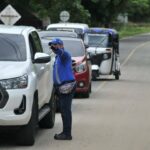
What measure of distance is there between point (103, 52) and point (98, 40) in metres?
1.10

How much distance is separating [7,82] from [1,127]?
736mm

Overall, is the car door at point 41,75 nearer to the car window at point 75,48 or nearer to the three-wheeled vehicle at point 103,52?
the car window at point 75,48

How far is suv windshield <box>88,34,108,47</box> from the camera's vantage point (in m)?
27.6

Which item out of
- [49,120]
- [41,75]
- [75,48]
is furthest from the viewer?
[75,48]

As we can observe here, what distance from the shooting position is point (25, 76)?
10.3 metres

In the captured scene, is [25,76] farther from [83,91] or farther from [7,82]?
[83,91]

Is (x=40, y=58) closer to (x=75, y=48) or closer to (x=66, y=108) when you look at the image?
(x=66, y=108)

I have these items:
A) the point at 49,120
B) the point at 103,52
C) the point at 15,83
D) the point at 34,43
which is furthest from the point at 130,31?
the point at 15,83

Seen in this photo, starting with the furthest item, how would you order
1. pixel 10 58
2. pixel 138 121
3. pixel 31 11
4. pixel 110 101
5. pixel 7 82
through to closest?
pixel 31 11, pixel 110 101, pixel 138 121, pixel 10 58, pixel 7 82

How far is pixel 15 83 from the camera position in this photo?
10117 mm

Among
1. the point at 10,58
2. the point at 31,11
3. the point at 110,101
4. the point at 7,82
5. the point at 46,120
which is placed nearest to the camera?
the point at 7,82

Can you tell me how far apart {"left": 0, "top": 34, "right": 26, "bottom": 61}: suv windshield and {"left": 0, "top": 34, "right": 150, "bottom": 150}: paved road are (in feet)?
4.40

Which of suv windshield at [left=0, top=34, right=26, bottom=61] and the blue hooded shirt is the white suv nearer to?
suv windshield at [left=0, top=34, right=26, bottom=61]

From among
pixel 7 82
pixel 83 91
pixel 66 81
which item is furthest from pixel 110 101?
pixel 7 82
